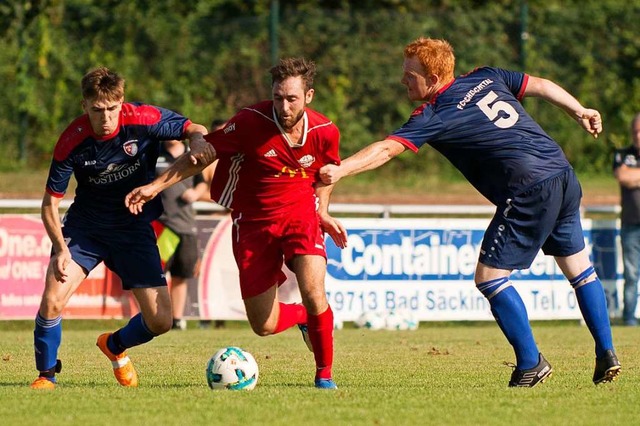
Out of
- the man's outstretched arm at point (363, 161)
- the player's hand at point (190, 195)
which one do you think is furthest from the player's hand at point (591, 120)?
the player's hand at point (190, 195)

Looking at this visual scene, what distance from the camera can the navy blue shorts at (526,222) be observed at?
798cm

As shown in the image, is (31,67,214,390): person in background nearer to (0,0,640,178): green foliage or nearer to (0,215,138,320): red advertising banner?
(0,215,138,320): red advertising banner

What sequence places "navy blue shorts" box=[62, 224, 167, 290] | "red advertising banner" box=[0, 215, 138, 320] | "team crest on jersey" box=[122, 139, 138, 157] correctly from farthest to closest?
"red advertising banner" box=[0, 215, 138, 320] → "navy blue shorts" box=[62, 224, 167, 290] → "team crest on jersey" box=[122, 139, 138, 157]

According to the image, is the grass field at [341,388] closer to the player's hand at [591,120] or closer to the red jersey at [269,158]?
the red jersey at [269,158]

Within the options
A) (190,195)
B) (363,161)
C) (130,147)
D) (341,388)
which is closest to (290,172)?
(363,161)

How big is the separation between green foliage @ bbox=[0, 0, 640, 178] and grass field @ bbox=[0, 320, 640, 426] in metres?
9.70

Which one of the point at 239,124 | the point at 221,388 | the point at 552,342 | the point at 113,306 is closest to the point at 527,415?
the point at 221,388

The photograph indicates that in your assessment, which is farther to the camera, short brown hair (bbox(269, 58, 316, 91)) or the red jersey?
the red jersey

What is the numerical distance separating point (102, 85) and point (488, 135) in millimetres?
2454

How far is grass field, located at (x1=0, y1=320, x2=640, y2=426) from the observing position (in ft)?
22.0

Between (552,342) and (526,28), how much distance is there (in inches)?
437

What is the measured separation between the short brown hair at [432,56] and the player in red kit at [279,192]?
2.24 ft

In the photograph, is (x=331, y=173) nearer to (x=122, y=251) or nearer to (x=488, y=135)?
(x=488, y=135)

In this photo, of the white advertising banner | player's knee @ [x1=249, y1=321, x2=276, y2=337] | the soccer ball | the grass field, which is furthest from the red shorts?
the white advertising banner
